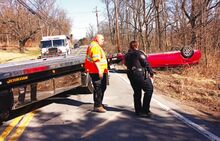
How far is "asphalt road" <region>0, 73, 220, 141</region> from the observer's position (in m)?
5.90

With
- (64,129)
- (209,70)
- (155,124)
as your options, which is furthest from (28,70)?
(209,70)

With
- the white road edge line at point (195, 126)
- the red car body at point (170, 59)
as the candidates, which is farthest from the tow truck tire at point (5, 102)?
the red car body at point (170, 59)

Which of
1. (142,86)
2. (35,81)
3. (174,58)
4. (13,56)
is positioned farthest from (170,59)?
(13,56)

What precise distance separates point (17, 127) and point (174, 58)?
11.6 m

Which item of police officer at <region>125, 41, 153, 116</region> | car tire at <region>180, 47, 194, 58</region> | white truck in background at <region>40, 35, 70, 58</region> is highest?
white truck in background at <region>40, 35, 70, 58</region>

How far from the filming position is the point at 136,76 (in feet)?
24.2

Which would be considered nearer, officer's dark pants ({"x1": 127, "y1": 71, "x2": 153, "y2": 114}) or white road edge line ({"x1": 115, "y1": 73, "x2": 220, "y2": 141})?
white road edge line ({"x1": 115, "y1": 73, "x2": 220, "y2": 141})

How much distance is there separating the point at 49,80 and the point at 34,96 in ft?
2.67

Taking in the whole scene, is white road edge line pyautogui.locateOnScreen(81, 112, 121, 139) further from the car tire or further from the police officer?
the car tire

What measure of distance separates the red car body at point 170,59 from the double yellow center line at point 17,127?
926 cm

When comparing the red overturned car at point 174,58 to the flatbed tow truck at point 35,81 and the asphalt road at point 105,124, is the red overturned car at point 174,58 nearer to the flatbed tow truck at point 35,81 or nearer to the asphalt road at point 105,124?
the flatbed tow truck at point 35,81

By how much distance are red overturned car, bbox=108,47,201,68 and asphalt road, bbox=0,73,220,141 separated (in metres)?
7.82

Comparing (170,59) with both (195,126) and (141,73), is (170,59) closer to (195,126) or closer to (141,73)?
(141,73)

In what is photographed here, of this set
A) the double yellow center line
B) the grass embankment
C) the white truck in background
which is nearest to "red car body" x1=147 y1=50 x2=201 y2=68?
the double yellow center line
